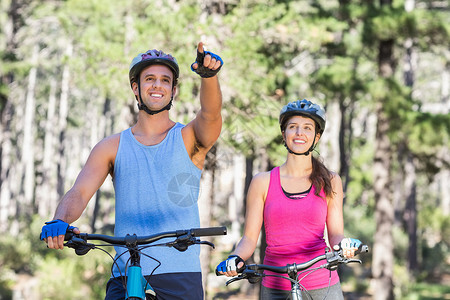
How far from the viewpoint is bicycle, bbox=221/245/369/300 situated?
3775mm

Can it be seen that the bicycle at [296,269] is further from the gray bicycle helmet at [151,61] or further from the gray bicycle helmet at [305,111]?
the gray bicycle helmet at [151,61]

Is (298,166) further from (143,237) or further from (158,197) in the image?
(143,237)

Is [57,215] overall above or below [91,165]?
below

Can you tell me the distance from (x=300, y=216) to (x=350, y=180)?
2845 centimetres

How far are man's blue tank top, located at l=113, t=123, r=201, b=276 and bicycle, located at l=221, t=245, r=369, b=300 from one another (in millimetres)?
297

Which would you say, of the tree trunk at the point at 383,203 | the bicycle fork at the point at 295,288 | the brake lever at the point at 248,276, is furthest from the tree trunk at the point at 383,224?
the brake lever at the point at 248,276

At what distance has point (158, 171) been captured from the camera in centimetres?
372

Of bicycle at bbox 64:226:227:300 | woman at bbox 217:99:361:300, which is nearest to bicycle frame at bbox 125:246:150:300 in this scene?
bicycle at bbox 64:226:227:300

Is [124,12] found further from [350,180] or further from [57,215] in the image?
[350,180]

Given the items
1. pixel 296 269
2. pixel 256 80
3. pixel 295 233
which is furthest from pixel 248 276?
pixel 256 80

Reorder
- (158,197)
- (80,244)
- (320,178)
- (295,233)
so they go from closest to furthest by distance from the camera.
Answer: (80,244) → (158,197) → (295,233) → (320,178)

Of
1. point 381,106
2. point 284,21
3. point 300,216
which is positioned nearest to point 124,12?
point 284,21

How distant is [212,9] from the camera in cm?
1259

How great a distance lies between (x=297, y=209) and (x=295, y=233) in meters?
0.15
